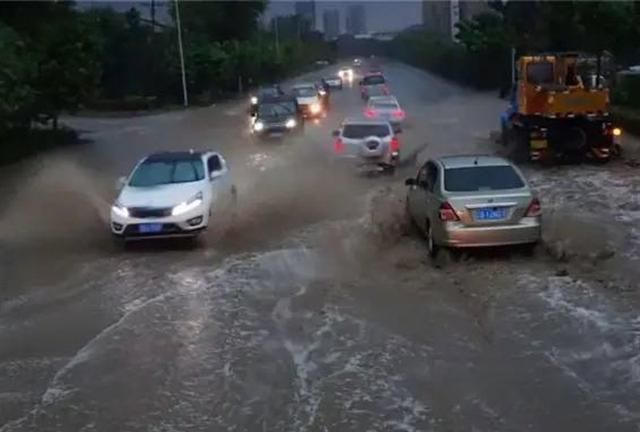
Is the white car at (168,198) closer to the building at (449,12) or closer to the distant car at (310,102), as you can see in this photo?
the distant car at (310,102)

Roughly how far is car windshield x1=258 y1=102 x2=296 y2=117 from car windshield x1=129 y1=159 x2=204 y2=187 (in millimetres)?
22932

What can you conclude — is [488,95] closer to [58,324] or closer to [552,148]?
[552,148]

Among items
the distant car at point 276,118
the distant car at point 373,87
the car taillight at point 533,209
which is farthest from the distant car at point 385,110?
the car taillight at point 533,209

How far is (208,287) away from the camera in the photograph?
1514cm

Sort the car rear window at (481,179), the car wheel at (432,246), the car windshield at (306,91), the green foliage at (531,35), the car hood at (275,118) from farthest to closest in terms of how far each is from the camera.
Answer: the car windshield at (306,91)
the green foliage at (531,35)
the car hood at (275,118)
the car wheel at (432,246)
the car rear window at (481,179)

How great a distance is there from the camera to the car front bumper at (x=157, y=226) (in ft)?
59.7

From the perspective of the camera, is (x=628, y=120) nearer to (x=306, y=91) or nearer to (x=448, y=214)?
(x=306, y=91)

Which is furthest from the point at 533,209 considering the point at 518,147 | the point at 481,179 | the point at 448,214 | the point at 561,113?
the point at 518,147

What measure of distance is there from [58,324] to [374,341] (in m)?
3.92

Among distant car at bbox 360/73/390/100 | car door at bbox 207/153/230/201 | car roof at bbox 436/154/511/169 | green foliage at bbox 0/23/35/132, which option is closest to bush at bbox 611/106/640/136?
green foliage at bbox 0/23/35/132

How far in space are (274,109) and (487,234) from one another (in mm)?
27891

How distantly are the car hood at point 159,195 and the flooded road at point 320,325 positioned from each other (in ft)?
2.67

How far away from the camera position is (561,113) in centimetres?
3005

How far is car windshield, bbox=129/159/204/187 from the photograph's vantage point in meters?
Answer: 19.5
